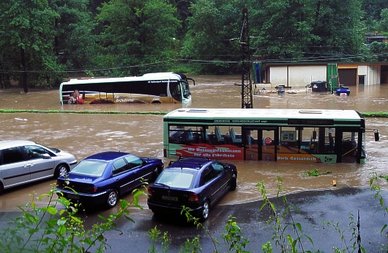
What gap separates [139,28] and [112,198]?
57154 millimetres

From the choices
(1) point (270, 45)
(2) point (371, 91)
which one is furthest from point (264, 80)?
(2) point (371, 91)

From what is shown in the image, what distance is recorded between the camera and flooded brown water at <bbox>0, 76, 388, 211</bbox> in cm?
1523

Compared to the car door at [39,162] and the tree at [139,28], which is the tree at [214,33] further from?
the car door at [39,162]

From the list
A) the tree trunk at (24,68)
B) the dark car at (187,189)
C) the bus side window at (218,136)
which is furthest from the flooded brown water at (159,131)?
the tree trunk at (24,68)

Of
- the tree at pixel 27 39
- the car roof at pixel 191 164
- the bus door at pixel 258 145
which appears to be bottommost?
A: the bus door at pixel 258 145

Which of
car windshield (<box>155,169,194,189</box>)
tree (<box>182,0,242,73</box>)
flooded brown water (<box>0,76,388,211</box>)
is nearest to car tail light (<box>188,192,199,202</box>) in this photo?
car windshield (<box>155,169,194,189</box>)

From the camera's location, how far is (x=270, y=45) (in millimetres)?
68938

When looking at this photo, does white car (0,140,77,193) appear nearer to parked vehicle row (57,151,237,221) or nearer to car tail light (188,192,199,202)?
parked vehicle row (57,151,237,221)

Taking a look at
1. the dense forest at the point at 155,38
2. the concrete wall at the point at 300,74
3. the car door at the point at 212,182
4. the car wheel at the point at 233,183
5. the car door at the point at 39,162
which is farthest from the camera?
the dense forest at the point at 155,38

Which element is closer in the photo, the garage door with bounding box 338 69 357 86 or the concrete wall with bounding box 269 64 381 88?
the concrete wall with bounding box 269 64 381 88

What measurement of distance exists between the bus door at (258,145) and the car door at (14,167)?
314 inches

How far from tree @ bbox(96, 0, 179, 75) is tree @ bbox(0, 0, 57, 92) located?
375 inches

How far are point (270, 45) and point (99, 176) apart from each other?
195 ft

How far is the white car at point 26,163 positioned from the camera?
46.2ft
